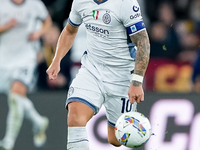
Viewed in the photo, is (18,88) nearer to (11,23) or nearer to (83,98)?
(11,23)

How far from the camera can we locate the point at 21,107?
7645mm

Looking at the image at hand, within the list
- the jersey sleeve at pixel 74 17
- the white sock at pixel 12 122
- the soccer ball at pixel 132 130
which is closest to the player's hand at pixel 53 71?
the jersey sleeve at pixel 74 17

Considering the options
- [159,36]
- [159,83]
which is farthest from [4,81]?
[159,36]

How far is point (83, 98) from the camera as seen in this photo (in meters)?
5.18

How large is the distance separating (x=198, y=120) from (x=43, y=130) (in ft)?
6.85

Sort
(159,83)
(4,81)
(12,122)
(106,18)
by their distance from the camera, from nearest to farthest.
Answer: (106,18) < (12,122) < (4,81) < (159,83)

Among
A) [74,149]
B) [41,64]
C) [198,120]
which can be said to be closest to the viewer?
[74,149]

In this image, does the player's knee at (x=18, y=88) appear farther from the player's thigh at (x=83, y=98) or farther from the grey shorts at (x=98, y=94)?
the player's thigh at (x=83, y=98)

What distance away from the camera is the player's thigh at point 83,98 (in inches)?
198

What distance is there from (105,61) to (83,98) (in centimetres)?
50

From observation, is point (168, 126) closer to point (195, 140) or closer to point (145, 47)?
point (195, 140)

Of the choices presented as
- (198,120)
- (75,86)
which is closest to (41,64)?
(198,120)

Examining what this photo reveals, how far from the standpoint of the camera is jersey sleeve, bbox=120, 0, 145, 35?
5.04 m

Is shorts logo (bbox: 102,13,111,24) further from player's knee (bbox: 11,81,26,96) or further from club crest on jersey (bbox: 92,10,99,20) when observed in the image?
player's knee (bbox: 11,81,26,96)
